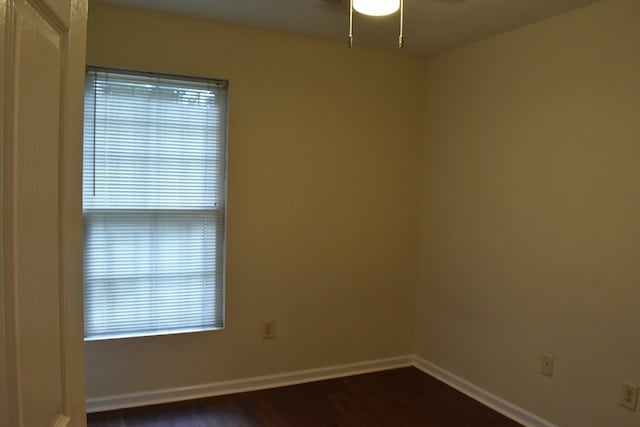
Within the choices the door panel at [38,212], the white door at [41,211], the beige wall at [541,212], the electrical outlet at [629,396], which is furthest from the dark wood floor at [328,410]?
the door panel at [38,212]

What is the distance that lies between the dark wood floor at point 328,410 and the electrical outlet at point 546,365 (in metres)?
0.37

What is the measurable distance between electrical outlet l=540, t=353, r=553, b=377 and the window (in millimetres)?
1944

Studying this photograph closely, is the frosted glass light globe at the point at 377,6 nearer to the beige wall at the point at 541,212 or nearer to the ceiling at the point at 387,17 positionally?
the ceiling at the point at 387,17

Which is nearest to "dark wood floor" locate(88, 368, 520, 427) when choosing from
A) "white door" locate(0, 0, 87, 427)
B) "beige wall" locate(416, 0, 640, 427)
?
"beige wall" locate(416, 0, 640, 427)

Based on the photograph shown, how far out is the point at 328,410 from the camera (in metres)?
2.71

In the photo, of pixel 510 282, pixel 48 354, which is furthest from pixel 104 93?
pixel 510 282

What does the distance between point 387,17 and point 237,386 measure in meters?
2.47

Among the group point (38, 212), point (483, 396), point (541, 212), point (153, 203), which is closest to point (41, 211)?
point (38, 212)

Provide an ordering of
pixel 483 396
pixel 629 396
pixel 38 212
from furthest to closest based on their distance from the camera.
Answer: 1. pixel 483 396
2. pixel 629 396
3. pixel 38 212

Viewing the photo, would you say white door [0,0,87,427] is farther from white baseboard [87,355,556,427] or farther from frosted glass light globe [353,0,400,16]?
white baseboard [87,355,556,427]

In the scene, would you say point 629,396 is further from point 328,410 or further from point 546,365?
point 328,410

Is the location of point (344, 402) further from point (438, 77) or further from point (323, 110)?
point (438, 77)

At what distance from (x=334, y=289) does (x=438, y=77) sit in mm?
1723

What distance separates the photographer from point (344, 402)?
2.83m
